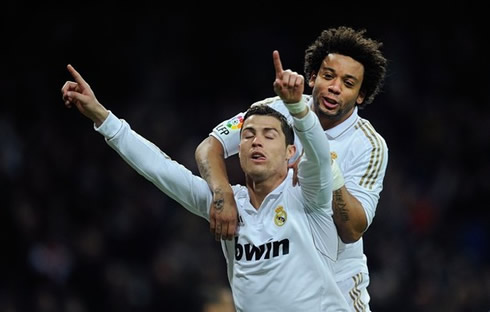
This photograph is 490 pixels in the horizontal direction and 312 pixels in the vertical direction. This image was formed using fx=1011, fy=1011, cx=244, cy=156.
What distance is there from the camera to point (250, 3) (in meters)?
12.5

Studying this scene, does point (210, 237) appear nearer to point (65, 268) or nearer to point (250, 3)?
point (65, 268)

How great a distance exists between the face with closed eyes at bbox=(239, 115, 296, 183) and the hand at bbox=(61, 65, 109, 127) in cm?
61

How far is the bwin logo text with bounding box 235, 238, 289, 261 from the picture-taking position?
4082 millimetres

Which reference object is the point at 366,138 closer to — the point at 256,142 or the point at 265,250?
the point at 256,142

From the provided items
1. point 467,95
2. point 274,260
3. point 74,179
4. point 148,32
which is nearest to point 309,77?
point 274,260

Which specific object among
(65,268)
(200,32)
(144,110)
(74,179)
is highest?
(200,32)

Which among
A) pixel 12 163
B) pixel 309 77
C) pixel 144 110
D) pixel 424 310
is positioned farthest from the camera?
pixel 144 110

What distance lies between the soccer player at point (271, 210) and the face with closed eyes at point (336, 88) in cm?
34

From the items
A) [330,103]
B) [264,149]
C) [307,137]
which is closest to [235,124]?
[330,103]

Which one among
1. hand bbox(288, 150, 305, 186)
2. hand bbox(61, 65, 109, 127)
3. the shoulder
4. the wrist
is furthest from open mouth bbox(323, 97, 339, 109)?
hand bbox(61, 65, 109, 127)

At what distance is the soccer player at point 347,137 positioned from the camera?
448 centimetres

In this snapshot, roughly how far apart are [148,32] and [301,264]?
8.44 metres

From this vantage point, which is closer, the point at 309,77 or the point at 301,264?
the point at 301,264

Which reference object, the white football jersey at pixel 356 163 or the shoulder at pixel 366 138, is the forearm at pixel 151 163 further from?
the shoulder at pixel 366 138
